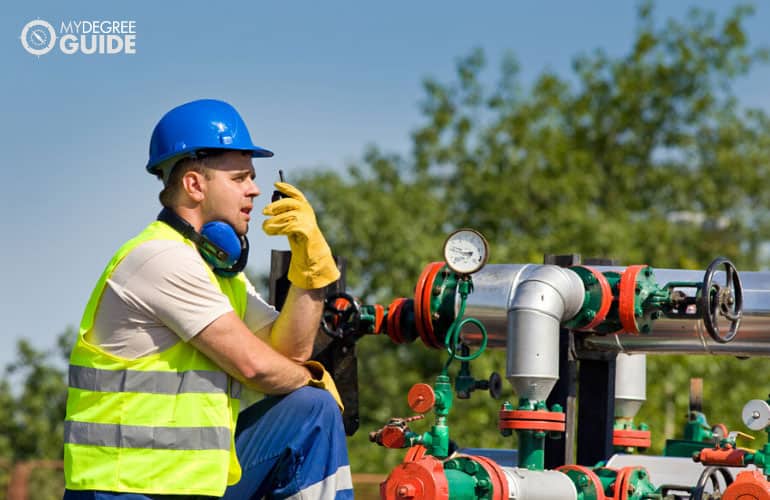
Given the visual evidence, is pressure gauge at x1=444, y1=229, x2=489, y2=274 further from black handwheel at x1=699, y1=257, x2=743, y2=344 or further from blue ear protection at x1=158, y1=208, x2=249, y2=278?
blue ear protection at x1=158, y1=208, x2=249, y2=278

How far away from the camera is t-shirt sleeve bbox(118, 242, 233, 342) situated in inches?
184

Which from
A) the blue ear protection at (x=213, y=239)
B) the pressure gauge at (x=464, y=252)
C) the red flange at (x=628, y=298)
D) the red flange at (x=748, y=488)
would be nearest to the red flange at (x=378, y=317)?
the pressure gauge at (x=464, y=252)

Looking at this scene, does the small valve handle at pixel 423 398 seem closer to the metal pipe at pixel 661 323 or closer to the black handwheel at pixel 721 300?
the metal pipe at pixel 661 323

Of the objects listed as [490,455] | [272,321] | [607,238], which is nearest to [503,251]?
[607,238]

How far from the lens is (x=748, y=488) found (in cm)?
667

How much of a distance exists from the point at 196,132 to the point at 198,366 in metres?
0.84

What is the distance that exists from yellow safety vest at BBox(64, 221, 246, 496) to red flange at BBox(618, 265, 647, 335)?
3.02 m

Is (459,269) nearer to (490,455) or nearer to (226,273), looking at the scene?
(490,455)

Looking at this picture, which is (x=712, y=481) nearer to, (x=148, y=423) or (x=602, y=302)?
(x=602, y=302)

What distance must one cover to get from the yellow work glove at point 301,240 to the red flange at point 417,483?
4.29ft

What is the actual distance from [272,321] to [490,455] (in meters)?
2.70

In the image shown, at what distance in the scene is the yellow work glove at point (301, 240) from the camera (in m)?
4.92

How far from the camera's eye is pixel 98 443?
4688mm

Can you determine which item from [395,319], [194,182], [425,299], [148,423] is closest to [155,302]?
[148,423]
